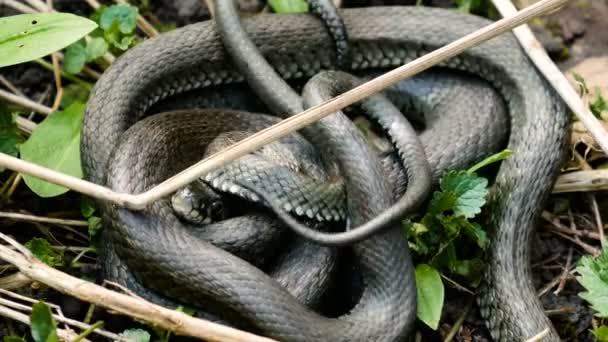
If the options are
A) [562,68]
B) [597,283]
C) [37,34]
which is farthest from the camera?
[562,68]

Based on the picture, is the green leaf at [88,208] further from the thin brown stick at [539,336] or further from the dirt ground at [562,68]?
the thin brown stick at [539,336]

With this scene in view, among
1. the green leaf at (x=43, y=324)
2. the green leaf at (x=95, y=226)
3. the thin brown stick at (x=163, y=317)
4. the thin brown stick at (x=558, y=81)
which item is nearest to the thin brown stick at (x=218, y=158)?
the thin brown stick at (x=163, y=317)

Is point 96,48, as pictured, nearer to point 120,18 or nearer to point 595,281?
point 120,18

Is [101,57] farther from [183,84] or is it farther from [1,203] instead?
[1,203]

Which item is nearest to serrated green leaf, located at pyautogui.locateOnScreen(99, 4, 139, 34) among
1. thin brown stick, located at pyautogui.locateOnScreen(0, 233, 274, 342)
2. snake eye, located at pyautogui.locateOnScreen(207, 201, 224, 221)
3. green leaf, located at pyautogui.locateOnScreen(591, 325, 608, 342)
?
snake eye, located at pyautogui.locateOnScreen(207, 201, 224, 221)

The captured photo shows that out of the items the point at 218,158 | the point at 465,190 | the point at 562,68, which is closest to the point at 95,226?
the point at 218,158

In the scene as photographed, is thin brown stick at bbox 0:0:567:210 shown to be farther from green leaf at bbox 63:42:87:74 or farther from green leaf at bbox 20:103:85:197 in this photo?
green leaf at bbox 63:42:87:74
